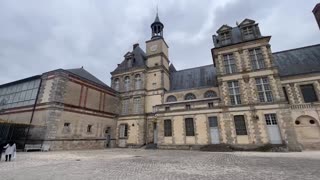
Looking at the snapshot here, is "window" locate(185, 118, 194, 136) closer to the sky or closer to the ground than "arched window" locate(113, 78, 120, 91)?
closer to the ground

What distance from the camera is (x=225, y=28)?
2005cm

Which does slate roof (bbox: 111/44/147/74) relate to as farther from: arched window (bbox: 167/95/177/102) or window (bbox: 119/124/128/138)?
window (bbox: 119/124/128/138)

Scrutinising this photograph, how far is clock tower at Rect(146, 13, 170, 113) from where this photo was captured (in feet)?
77.6

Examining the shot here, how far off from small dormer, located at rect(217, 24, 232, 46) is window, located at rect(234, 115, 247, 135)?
889cm

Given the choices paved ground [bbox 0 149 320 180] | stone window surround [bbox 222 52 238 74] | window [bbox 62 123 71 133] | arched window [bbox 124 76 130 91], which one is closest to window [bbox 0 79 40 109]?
window [bbox 62 123 71 133]

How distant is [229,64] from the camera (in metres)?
19.0

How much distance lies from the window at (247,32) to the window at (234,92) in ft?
18.1

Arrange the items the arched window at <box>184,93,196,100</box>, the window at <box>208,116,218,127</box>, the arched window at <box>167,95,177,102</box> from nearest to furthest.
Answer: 1. the window at <box>208,116,218,127</box>
2. the arched window at <box>184,93,196,100</box>
3. the arched window at <box>167,95,177,102</box>

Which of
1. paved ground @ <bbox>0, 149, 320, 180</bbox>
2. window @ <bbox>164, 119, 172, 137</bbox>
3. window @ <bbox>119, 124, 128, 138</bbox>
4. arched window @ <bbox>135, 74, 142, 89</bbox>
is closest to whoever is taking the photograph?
paved ground @ <bbox>0, 149, 320, 180</bbox>

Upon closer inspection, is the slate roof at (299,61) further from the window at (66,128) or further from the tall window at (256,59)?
the window at (66,128)

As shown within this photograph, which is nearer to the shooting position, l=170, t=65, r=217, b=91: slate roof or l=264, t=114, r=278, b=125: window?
l=264, t=114, r=278, b=125: window

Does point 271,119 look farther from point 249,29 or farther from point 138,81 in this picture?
point 138,81

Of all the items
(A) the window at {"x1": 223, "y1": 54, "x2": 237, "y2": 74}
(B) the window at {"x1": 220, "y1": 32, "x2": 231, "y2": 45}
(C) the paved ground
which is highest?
(B) the window at {"x1": 220, "y1": 32, "x2": 231, "y2": 45}

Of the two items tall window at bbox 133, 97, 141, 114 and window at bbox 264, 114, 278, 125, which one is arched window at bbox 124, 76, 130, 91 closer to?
tall window at bbox 133, 97, 141, 114
